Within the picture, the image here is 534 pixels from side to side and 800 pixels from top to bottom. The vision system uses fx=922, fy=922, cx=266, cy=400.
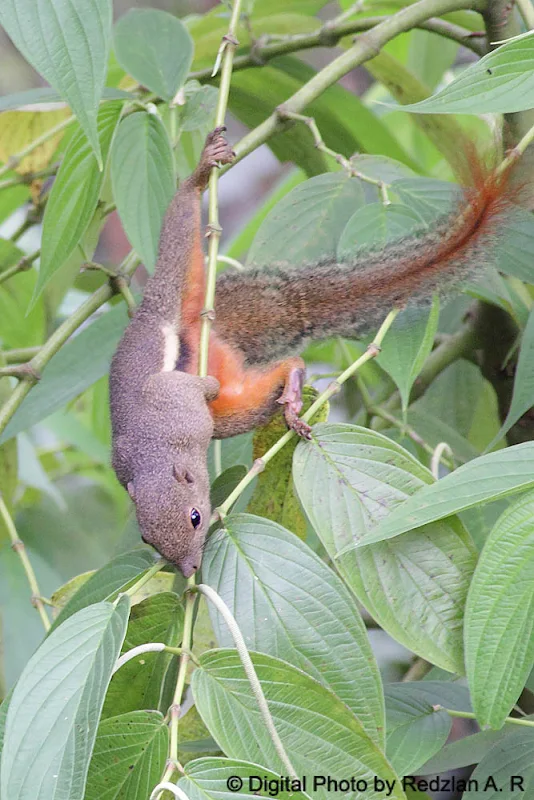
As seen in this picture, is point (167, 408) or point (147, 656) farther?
point (167, 408)

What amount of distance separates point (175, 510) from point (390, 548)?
37cm

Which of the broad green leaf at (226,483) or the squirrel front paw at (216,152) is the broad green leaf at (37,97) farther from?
the broad green leaf at (226,483)

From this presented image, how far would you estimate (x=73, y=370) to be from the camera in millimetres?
1498

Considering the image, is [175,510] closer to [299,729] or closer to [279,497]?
[279,497]

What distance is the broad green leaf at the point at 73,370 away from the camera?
4.55ft

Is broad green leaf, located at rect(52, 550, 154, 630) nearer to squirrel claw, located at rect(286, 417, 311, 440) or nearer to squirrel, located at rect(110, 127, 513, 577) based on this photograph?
squirrel, located at rect(110, 127, 513, 577)

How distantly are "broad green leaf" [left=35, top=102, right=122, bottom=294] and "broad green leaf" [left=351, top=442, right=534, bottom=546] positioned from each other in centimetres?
65

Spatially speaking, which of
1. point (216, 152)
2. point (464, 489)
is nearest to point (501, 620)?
point (464, 489)

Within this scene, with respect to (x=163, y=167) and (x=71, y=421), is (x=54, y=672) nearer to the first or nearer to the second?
(x=163, y=167)

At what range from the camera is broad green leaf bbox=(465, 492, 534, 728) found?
76cm

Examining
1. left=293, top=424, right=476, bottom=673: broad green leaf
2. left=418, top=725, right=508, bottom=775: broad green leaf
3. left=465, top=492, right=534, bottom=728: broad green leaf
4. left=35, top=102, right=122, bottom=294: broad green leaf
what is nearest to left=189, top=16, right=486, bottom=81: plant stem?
left=35, top=102, right=122, bottom=294: broad green leaf

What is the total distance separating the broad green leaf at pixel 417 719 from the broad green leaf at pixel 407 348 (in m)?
0.31

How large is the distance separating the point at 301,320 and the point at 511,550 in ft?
2.21

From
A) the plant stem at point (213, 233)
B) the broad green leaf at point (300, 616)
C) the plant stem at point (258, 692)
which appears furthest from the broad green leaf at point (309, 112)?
the plant stem at point (258, 692)
